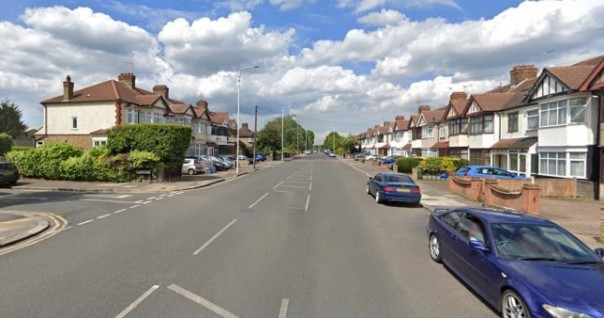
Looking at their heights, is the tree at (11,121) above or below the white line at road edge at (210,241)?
above

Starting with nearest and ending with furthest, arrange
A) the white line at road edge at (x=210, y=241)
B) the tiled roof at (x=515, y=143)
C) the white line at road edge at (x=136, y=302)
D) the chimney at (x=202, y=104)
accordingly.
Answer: the white line at road edge at (x=136, y=302) < the white line at road edge at (x=210, y=241) < the tiled roof at (x=515, y=143) < the chimney at (x=202, y=104)

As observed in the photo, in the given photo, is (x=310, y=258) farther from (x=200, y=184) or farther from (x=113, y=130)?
(x=113, y=130)

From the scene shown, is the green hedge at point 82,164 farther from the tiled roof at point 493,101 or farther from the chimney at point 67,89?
the tiled roof at point 493,101

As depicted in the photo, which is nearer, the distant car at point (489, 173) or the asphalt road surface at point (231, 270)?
the asphalt road surface at point (231, 270)

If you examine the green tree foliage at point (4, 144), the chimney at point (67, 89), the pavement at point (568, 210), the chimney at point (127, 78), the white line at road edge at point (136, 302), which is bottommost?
the pavement at point (568, 210)

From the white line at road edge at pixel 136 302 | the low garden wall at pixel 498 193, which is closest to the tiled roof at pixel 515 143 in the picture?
the low garden wall at pixel 498 193

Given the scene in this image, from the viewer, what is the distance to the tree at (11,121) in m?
69.8

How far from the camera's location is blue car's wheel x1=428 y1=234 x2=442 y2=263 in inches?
309

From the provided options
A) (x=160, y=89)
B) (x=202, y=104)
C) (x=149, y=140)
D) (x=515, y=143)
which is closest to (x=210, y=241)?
(x=149, y=140)

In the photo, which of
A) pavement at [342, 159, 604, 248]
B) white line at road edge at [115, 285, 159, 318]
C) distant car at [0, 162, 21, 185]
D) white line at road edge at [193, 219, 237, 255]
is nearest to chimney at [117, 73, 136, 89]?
distant car at [0, 162, 21, 185]

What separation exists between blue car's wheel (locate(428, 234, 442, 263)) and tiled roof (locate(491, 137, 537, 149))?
22663 millimetres

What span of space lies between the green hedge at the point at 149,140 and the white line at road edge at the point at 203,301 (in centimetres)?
2096

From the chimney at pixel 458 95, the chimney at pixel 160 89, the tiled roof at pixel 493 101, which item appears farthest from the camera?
the chimney at pixel 160 89

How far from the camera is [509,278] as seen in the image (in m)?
5.03
